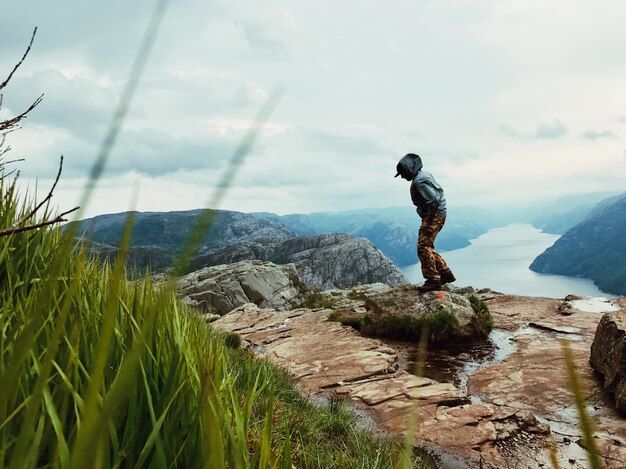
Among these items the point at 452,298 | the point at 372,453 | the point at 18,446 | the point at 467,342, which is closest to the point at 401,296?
the point at 452,298

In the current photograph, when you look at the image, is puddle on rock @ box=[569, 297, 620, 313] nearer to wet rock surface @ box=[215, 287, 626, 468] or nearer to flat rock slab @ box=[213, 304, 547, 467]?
wet rock surface @ box=[215, 287, 626, 468]

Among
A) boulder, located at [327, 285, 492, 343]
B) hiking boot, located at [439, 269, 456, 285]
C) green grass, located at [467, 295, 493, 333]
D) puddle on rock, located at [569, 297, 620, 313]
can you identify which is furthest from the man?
puddle on rock, located at [569, 297, 620, 313]

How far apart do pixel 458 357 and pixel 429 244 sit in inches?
162

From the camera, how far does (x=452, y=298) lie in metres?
13.1

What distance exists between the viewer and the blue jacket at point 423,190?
13.5m

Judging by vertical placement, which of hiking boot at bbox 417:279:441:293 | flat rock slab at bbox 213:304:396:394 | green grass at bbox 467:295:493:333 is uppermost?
hiking boot at bbox 417:279:441:293

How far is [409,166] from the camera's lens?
13844mm

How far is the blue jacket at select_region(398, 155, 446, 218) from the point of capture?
44.3ft

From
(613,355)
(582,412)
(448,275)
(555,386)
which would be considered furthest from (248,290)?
(582,412)

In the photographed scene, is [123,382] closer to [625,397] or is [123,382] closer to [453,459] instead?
[453,459]

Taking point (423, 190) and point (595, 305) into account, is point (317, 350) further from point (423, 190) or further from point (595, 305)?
point (595, 305)

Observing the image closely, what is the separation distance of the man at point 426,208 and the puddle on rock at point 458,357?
2.39 metres

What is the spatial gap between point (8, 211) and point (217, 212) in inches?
199

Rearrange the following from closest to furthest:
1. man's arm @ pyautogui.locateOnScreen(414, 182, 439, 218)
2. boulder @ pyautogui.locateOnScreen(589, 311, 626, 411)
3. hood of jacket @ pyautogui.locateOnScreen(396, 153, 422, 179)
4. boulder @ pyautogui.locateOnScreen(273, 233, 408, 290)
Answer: boulder @ pyautogui.locateOnScreen(589, 311, 626, 411) < man's arm @ pyautogui.locateOnScreen(414, 182, 439, 218) < hood of jacket @ pyautogui.locateOnScreen(396, 153, 422, 179) < boulder @ pyautogui.locateOnScreen(273, 233, 408, 290)
